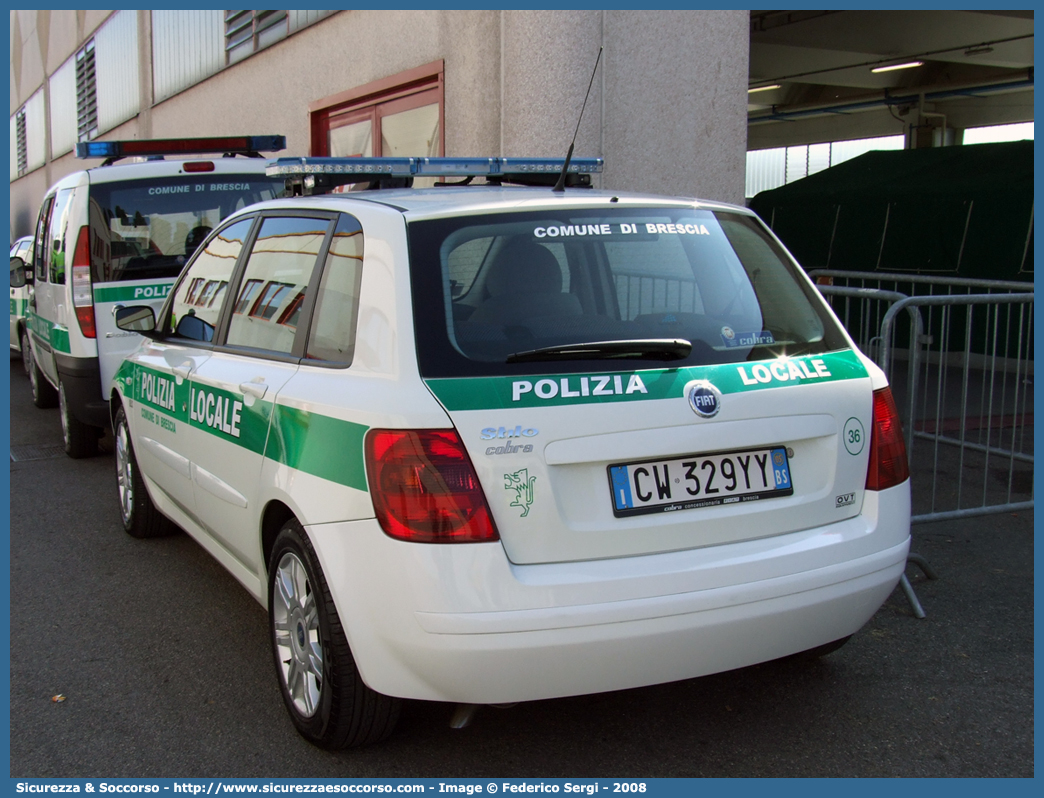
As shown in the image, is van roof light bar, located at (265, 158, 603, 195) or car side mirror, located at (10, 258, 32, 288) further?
car side mirror, located at (10, 258, 32, 288)

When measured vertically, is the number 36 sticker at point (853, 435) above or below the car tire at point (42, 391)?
above

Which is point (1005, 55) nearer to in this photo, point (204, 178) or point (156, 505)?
point (204, 178)

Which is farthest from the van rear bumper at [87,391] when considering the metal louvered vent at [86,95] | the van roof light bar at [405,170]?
the metal louvered vent at [86,95]

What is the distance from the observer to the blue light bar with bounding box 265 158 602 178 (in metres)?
4.31

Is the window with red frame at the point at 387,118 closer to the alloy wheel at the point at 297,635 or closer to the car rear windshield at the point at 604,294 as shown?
the car rear windshield at the point at 604,294

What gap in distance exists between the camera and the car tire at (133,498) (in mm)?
5492

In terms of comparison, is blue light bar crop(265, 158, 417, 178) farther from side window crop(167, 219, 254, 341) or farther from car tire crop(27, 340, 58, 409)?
car tire crop(27, 340, 58, 409)

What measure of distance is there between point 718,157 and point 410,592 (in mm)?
6764

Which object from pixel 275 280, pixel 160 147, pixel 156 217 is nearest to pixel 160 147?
pixel 160 147

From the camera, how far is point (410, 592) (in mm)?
2752

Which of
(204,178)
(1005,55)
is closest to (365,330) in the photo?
(204,178)

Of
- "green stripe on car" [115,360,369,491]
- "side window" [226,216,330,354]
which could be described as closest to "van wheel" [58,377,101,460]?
"green stripe on car" [115,360,369,491]

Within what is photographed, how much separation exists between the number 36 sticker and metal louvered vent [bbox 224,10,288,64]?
11.1 metres

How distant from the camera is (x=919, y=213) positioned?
542 inches
